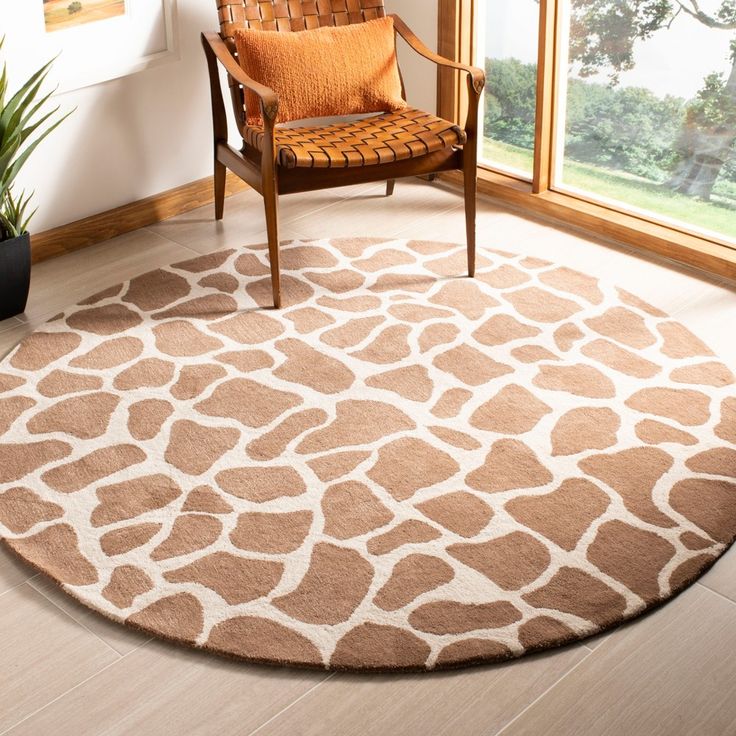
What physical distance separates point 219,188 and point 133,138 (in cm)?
33

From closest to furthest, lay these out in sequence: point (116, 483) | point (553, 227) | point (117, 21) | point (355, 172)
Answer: point (116, 483) → point (355, 172) → point (117, 21) → point (553, 227)

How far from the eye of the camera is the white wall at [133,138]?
3.52m

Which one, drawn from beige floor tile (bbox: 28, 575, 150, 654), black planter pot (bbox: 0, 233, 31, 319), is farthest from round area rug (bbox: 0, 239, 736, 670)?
black planter pot (bbox: 0, 233, 31, 319)

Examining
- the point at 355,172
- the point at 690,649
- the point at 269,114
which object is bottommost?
the point at 690,649

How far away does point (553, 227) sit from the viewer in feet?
12.3

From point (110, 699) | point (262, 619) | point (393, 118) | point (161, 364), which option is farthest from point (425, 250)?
point (110, 699)

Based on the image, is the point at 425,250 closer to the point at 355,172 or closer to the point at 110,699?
the point at 355,172

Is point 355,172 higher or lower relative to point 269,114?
lower

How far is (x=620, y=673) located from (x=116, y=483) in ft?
3.98

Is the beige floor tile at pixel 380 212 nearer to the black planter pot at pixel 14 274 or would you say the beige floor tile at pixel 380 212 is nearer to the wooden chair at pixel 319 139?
the wooden chair at pixel 319 139

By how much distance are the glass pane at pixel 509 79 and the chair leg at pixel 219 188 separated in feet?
3.28

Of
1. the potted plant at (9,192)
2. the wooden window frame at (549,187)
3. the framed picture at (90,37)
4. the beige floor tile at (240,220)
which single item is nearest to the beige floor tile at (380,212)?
the beige floor tile at (240,220)

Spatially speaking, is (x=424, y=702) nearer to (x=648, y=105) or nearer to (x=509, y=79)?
(x=648, y=105)

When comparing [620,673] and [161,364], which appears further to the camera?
[161,364]
